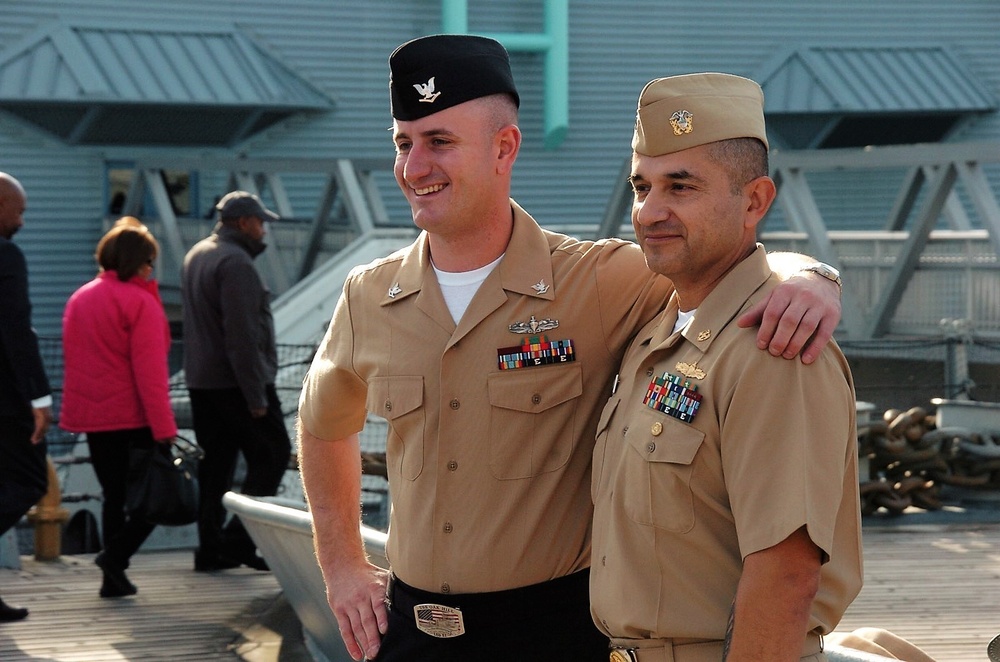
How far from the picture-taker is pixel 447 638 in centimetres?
246

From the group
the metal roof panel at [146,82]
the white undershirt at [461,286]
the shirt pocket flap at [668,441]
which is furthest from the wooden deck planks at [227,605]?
the metal roof panel at [146,82]

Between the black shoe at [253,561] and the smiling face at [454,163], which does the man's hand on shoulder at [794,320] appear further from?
the black shoe at [253,561]

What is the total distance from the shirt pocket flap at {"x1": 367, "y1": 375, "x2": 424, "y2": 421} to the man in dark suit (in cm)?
359

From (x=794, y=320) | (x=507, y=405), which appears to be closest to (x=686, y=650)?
(x=794, y=320)

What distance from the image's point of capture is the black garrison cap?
8.08 feet

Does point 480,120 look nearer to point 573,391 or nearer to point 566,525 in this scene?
point 573,391

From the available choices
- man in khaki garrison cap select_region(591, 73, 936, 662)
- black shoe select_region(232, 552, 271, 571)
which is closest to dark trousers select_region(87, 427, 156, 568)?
black shoe select_region(232, 552, 271, 571)

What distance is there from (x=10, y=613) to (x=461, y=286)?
13.0ft

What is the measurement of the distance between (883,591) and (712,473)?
4305mm

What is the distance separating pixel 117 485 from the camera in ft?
21.1

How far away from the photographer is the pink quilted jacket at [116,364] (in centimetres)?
624

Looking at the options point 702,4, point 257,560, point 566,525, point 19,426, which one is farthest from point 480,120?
point 702,4

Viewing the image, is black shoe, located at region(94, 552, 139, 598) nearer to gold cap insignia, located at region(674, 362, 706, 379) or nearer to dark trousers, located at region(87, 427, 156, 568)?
dark trousers, located at region(87, 427, 156, 568)

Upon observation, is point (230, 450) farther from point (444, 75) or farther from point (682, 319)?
point (682, 319)
